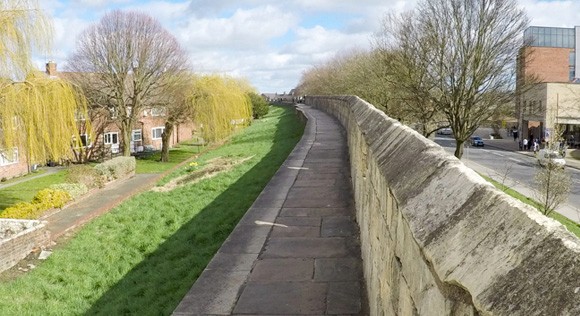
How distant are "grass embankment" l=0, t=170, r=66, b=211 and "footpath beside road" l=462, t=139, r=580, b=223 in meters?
18.7

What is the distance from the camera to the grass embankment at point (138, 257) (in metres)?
6.93

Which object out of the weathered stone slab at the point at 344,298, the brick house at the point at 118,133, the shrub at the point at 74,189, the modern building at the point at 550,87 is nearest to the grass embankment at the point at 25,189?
the shrub at the point at 74,189

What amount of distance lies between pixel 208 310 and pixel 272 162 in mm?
11341

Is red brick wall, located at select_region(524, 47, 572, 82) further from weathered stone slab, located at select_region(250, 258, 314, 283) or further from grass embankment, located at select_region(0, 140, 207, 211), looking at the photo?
weathered stone slab, located at select_region(250, 258, 314, 283)

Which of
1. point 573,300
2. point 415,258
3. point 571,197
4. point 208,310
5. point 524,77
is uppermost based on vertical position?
point 524,77

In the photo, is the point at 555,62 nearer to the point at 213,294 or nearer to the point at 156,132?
the point at 156,132

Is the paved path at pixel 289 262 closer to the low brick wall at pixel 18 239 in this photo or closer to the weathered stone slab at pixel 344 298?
the weathered stone slab at pixel 344 298

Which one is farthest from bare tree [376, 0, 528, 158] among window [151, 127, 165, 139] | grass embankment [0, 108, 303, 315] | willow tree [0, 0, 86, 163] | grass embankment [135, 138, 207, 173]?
window [151, 127, 165, 139]

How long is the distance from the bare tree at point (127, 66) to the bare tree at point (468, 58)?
17708 mm

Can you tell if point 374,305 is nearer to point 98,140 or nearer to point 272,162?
point 272,162

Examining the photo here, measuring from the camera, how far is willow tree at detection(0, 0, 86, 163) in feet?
41.0

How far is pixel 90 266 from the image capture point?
29.6ft

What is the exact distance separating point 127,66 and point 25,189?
1027cm

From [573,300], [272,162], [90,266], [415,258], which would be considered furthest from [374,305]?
[272,162]
